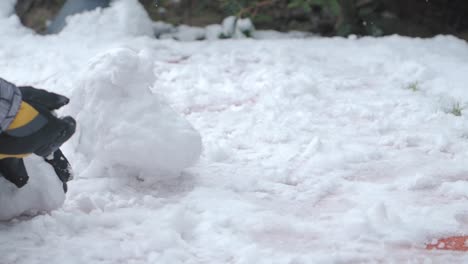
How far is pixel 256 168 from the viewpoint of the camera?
2.14 m

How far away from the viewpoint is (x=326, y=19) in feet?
16.0

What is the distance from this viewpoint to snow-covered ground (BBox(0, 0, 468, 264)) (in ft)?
5.15

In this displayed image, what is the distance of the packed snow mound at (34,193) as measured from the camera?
64.7 inches

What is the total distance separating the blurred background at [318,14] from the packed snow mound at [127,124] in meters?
2.37

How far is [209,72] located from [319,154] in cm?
122

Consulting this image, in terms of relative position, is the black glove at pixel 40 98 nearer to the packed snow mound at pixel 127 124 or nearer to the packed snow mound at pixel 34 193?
the packed snow mound at pixel 34 193

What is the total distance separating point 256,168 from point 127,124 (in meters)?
0.45

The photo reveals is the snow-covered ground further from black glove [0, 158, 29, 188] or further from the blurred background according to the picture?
the blurred background

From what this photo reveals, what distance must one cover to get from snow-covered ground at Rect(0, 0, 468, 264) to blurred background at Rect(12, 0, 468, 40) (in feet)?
4.11

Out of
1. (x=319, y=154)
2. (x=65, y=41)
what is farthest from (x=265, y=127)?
(x=65, y=41)

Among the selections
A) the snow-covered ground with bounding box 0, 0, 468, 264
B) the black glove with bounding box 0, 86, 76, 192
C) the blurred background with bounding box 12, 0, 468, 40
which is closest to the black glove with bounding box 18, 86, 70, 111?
the black glove with bounding box 0, 86, 76, 192

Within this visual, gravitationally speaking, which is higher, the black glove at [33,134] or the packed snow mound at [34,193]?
the black glove at [33,134]

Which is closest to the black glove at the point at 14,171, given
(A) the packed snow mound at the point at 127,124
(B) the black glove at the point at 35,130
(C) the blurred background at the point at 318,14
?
(B) the black glove at the point at 35,130

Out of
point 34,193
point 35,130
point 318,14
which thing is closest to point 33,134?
point 35,130
